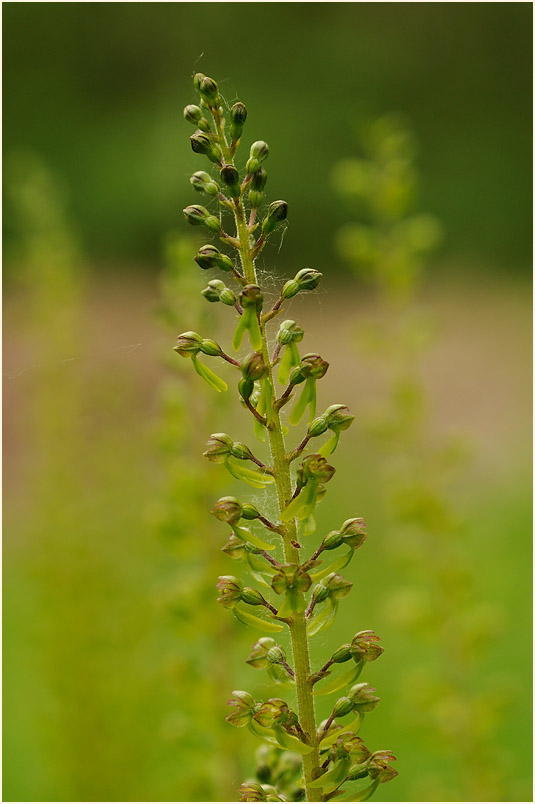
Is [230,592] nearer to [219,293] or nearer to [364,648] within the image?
[364,648]

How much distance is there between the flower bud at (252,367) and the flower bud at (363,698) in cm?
21

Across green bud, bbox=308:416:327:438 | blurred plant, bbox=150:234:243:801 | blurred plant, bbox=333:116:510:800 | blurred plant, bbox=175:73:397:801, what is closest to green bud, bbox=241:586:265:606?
blurred plant, bbox=175:73:397:801

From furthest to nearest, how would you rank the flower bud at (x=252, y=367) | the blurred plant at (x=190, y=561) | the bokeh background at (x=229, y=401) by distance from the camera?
the bokeh background at (x=229, y=401) < the blurred plant at (x=190, y=561) < the flower bud at (x=252, y=367)

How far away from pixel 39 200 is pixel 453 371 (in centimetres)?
432

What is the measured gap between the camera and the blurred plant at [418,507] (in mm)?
1266

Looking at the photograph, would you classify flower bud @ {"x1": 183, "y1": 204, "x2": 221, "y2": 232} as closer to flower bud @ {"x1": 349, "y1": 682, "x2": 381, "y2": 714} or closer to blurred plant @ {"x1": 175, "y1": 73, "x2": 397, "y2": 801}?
blurred plant @ {"x1": 175, "y1": 73, "x2": 397, "y2": 801}

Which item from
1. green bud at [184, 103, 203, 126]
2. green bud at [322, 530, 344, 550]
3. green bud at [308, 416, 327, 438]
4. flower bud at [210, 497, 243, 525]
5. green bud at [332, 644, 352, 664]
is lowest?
green bud at [332, 644, 352, 664]

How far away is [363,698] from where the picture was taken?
0.57 meters

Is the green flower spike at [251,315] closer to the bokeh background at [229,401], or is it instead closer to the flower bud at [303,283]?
the flower bud at [303,283]

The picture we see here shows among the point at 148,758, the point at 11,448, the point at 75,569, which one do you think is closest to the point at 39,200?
the point at 75,569

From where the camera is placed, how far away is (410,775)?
1790mm

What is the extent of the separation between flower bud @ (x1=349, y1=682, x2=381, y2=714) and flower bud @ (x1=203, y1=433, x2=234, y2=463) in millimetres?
173

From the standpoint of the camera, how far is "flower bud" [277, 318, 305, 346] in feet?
1.82

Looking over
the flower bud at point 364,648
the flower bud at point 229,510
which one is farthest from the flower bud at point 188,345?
the flower bud at point 364,648
